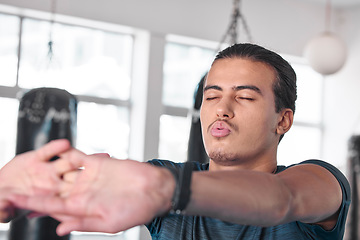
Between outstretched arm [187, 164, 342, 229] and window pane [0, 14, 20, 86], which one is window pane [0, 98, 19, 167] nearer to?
window pane [0, 14, 20, 86]

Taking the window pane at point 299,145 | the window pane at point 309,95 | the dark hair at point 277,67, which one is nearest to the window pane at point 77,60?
the window pane at point 299,145

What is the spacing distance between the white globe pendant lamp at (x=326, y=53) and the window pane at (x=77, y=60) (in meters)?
2.03

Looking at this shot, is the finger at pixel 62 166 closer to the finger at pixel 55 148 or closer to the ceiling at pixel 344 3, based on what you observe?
the finger at pixel 55 148

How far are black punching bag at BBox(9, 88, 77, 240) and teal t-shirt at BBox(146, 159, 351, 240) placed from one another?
5.81ft

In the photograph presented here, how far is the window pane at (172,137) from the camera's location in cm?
570

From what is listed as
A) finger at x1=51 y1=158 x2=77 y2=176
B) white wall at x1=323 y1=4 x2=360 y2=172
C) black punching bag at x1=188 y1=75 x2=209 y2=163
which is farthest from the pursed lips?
white wall at x1=323 y1=4 x2=360 y2=172

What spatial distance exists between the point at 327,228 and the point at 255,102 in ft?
1.31

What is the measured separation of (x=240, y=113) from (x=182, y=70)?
4.52 m

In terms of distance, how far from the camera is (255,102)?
60.3 inches

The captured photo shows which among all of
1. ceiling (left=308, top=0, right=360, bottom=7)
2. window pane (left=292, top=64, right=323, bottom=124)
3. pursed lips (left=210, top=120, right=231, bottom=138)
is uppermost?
ceiling (left=308, top=0, right=360, bottom=7)

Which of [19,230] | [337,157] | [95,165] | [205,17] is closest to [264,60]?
[95,165]

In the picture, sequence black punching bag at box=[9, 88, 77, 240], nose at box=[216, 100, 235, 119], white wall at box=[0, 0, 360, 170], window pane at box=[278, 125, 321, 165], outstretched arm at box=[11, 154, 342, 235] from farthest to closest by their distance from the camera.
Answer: window pane at box=[278, 125, 321, 165], white wall at box=[0, 0, 360, 170], black punching bag at box=[9, 88, 77, 240], nose at box=[216, 100, 235, 119], outstretched arm at box=[11, 154, 342, 235]

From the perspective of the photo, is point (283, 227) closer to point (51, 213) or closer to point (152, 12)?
point (51, 213)

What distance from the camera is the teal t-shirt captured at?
4.54 ft
